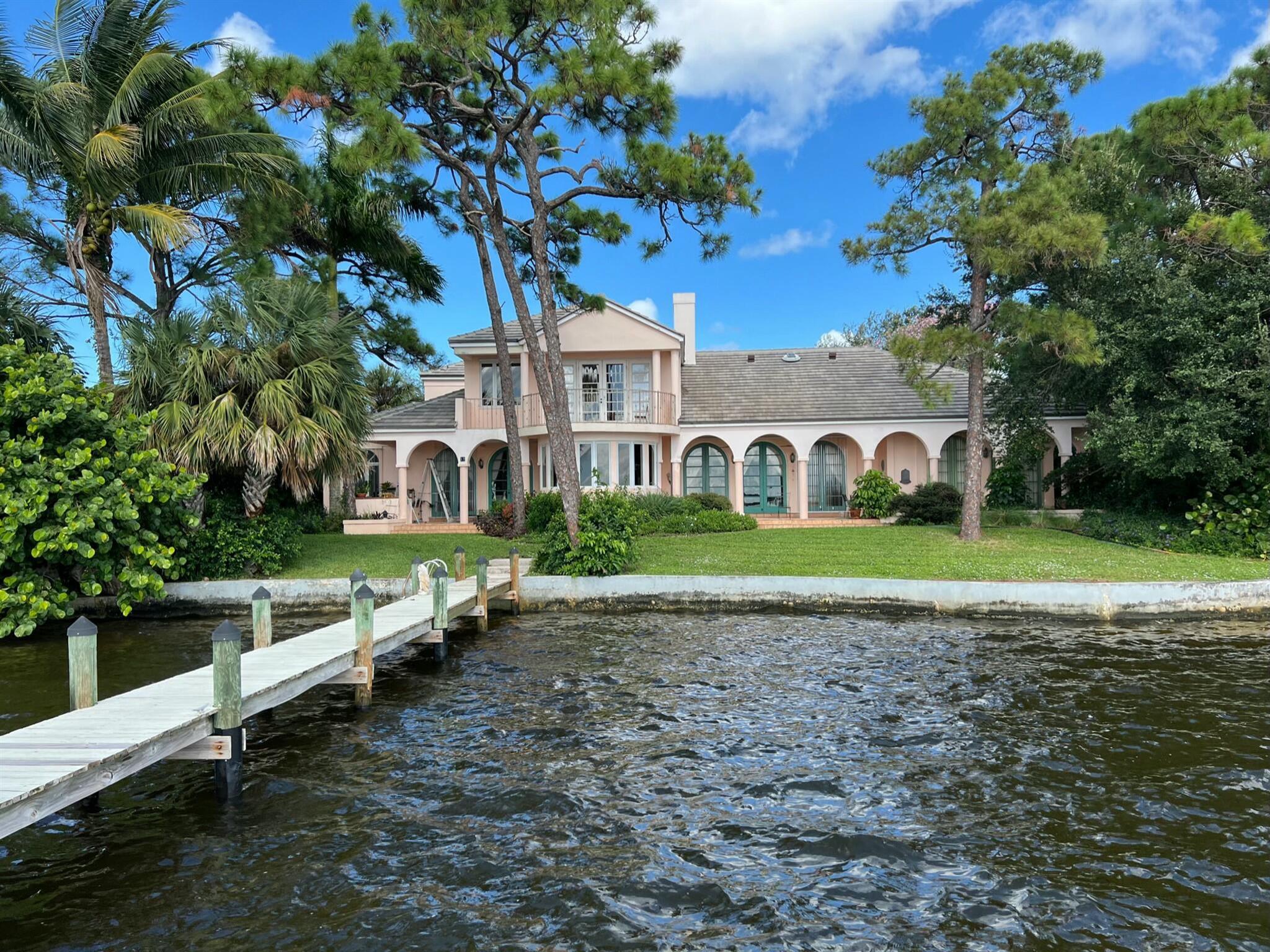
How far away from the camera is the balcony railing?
85.7 feet

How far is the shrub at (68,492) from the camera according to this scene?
11781mm

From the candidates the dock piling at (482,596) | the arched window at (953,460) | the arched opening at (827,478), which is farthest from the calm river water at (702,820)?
the arched opening at (827,478)

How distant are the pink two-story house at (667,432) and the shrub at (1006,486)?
154 centimetres

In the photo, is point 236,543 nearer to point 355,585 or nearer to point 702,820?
point 355,585

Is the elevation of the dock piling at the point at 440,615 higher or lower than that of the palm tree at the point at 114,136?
lower

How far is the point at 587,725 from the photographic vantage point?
8.37m

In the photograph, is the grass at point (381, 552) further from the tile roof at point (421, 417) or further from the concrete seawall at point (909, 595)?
the tile roof at point (421, 417)

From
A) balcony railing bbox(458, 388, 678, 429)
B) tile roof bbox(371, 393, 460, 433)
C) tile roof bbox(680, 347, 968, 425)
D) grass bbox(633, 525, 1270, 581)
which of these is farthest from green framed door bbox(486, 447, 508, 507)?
grass bbox(633, 525, 1270, 581)

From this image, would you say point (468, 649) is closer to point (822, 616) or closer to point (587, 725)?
point (587, 725)

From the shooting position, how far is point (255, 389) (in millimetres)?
15477

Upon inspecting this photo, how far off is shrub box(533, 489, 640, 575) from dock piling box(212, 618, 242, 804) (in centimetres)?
932

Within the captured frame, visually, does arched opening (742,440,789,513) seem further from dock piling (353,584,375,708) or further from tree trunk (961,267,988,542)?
dock piling (353,584,375,708)

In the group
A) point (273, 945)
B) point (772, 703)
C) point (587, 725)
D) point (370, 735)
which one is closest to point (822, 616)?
point (772, 703)

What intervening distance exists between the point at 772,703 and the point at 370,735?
4.33m
